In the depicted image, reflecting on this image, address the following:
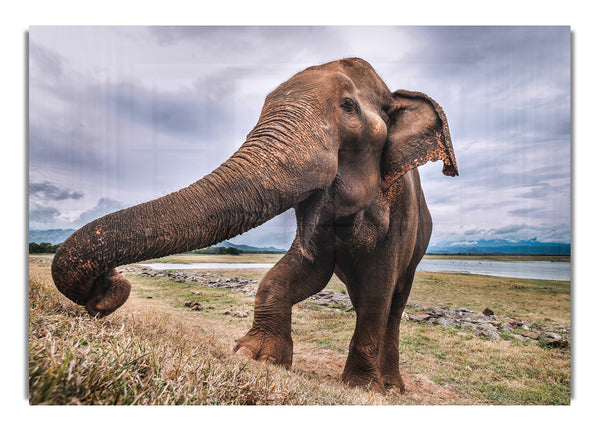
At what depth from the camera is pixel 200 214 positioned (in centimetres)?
176

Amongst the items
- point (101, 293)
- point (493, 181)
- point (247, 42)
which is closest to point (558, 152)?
point (493, 181)

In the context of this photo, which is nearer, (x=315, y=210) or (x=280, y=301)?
(x=315, y=210)

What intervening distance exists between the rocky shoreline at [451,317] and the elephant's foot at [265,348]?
731 mm

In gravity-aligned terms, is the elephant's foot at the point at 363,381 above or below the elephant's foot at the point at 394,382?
above

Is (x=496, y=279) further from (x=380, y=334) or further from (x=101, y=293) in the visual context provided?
(x=101, y=293)

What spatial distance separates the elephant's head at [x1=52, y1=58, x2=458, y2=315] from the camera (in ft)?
5.60

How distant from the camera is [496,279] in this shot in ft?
11.2

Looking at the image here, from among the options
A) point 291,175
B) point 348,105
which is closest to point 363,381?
point 291,175

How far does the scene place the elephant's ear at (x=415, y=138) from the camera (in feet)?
8.73

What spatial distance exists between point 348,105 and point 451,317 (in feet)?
8.41

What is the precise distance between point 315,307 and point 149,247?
121 inches

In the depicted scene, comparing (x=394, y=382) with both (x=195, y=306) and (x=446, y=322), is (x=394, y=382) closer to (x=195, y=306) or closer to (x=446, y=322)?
(x=446, y=322)

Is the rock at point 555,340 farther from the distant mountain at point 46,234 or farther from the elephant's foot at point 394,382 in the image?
the distant mountain at point 46,234

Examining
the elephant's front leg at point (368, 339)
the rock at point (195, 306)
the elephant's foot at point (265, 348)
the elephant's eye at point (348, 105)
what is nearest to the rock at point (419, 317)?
the elephant's front leg at point (368, 339)
